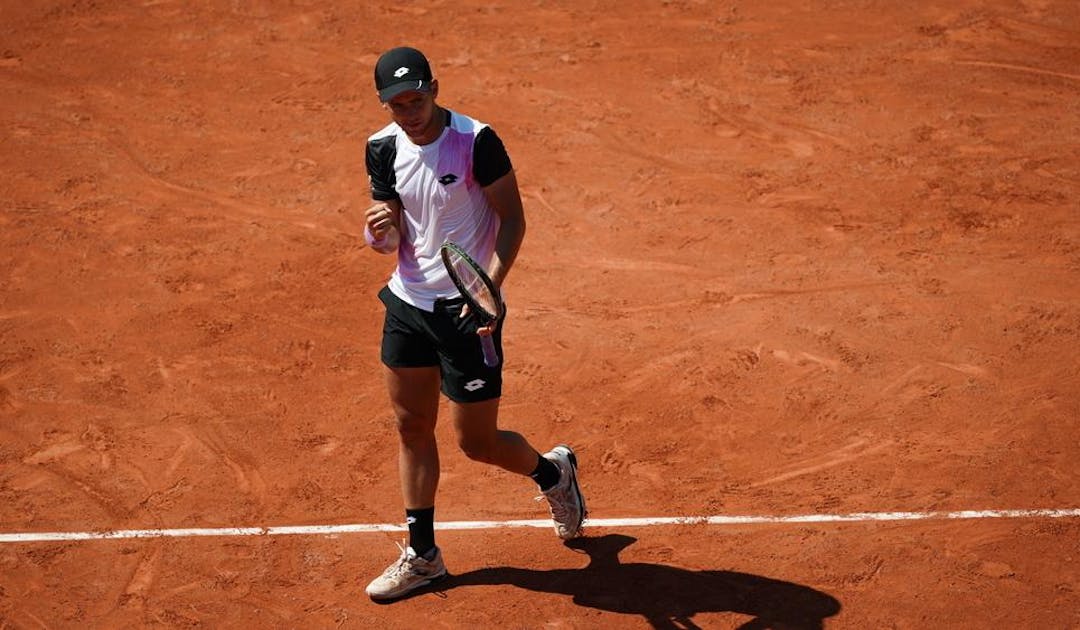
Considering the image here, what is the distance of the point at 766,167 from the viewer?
10625mm

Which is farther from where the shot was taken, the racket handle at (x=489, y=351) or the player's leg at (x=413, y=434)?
the player's leg at (x=413, y=434)

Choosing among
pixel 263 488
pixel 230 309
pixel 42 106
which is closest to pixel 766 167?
pixel 230 309

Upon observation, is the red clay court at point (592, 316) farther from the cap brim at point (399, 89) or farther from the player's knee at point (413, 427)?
the cap brim at point (399, 89)

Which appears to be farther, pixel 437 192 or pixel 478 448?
pixel 478 448

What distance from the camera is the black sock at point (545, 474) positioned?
22.7ft

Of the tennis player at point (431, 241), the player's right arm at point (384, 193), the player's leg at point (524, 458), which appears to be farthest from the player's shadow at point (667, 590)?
the player's right arm at point (384, 193)

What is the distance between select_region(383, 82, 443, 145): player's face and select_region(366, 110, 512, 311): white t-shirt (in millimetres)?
61

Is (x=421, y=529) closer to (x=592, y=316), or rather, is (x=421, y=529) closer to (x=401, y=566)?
(x=401, y=566)

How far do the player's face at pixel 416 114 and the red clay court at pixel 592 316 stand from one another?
246cm

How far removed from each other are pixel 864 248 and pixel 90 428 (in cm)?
580

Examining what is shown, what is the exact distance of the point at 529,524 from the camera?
7.29 meters

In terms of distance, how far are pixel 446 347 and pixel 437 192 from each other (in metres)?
0.77

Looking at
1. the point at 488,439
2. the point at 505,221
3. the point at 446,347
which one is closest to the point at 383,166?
the point at 505,221

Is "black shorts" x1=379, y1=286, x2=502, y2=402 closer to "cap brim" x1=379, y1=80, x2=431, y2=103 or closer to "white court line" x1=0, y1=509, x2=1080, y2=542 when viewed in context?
"cap brim" x1=379, y1=80, x2=431, y2=103
